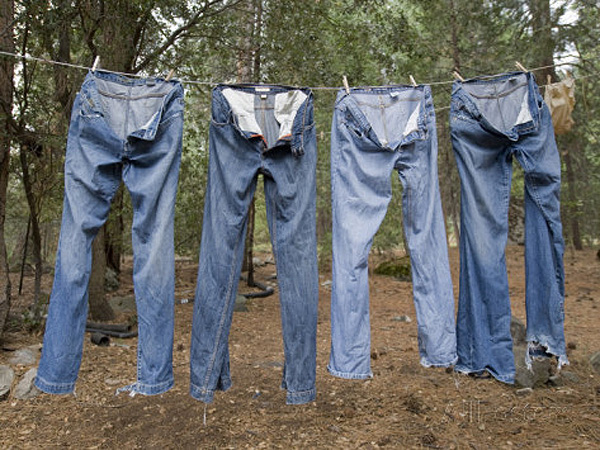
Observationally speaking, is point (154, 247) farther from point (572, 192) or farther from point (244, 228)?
point (572, 192)

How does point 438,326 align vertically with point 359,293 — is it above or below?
below

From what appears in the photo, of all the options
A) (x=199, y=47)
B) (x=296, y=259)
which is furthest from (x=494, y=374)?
(x=199, y=47)

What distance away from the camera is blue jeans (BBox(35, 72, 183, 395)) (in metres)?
2.56

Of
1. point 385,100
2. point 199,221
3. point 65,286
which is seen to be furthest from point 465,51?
point 65,286

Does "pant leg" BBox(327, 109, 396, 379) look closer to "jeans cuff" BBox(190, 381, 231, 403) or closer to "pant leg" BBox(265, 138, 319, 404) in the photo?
"pant leg" BBox(265, 138, 319, 404)

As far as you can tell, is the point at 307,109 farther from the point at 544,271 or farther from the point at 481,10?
the point at 481,10

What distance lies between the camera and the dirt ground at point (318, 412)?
3.05 metres

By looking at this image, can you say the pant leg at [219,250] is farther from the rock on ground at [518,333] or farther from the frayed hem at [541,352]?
the rock on ground at [518,333]

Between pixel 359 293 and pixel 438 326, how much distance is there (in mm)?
520

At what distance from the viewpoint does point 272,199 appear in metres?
2.86

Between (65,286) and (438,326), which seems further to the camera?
(438,326)

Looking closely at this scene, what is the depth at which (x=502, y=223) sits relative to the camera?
2963 mm

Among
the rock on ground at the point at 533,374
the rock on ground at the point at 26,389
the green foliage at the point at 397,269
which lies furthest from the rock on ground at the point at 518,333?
the green foliage at the point at 397,269

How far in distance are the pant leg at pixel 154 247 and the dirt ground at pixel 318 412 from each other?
74 cm
